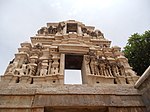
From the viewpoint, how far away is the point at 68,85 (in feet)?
18.6

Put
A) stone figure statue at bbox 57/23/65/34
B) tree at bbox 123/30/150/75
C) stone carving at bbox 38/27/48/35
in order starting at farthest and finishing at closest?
tree at bbox 123/30/150/75, stone figure statue at bbox 57/23/65/34, stone carving at bbox 38/27/48/35

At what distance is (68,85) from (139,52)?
411 inches

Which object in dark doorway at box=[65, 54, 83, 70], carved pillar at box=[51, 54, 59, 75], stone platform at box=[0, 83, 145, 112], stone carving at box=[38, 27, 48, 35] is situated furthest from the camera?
stone carving at box=[38, 27, 48, 35]

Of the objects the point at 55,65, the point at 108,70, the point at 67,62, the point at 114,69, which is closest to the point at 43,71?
the point at 55,65

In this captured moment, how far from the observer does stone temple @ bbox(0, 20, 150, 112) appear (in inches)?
197

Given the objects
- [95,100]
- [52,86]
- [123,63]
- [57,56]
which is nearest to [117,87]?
[95,100]

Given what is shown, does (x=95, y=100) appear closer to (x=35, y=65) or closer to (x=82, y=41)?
(x=35, y=65)

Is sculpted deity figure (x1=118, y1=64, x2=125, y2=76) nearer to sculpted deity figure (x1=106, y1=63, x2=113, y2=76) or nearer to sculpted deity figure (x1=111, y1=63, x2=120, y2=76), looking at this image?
sculpted deity figure (x1=111, y1=63, x2=120, y2=76)

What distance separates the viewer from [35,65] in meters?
6.80

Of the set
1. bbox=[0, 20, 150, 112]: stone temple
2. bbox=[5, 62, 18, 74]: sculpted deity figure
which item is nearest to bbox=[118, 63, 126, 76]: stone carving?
bbox=[0, 20, 150, 112]: stone temple

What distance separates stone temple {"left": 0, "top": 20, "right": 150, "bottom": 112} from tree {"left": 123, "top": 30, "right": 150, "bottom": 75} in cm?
596

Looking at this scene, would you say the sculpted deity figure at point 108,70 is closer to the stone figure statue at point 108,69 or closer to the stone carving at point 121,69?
the stone figure statue at point 108,69

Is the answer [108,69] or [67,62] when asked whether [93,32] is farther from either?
[108,69]

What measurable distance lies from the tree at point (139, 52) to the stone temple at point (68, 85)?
5961mm
